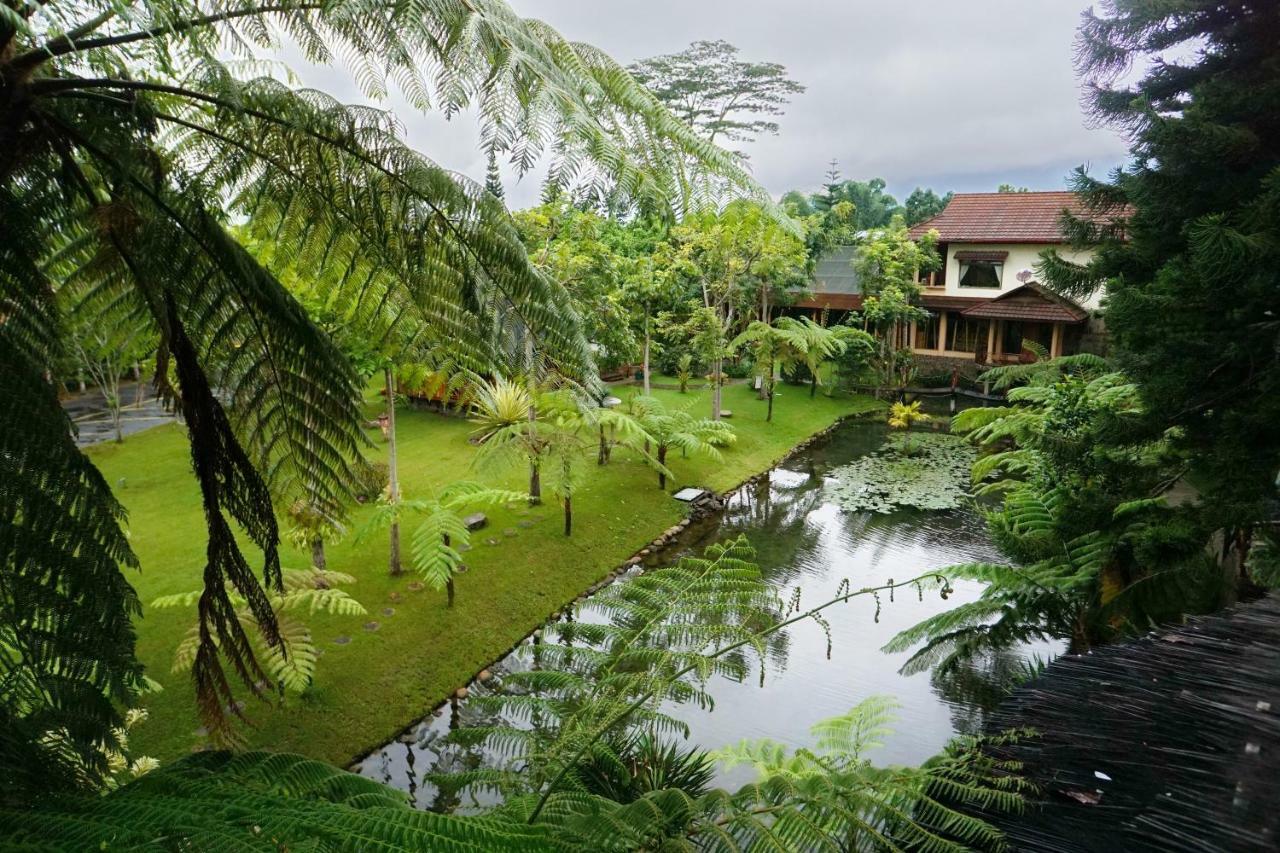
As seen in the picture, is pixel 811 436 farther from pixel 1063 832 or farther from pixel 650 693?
pixel 1063 832

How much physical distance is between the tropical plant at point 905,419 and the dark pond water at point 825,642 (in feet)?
9.28

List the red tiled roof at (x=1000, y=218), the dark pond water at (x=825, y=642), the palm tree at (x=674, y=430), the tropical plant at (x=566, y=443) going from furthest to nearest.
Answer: the red tiled roof at (x=1000, y=218)
the palm tree at (x=674, y=430)
the tropical plant at (x=566, y=443)
the dark pond water at (x=825, y=642)

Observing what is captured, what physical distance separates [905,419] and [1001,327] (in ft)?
14.9

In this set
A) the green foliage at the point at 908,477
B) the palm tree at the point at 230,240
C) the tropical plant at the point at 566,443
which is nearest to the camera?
the palm tree at the point at 230,240

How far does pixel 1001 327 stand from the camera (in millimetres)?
14641

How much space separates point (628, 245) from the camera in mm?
13805

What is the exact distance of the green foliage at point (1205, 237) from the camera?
358 centimetres

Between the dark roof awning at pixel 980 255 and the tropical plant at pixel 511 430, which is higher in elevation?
the dark roof awning at pixel 980 255

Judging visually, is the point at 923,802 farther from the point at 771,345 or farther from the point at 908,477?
the point at 771,345

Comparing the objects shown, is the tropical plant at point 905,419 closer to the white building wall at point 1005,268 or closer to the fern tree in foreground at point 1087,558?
the white building wall at point 1005,268

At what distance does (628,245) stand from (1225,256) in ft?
36.8

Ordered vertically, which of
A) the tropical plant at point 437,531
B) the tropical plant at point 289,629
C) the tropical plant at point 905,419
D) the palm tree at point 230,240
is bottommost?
the tropical plant at point 289,629

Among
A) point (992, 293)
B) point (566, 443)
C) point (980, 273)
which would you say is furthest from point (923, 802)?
point (980, 273)

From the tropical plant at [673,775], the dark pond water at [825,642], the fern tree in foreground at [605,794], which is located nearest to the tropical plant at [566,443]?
the dark pond water at [825,642]
